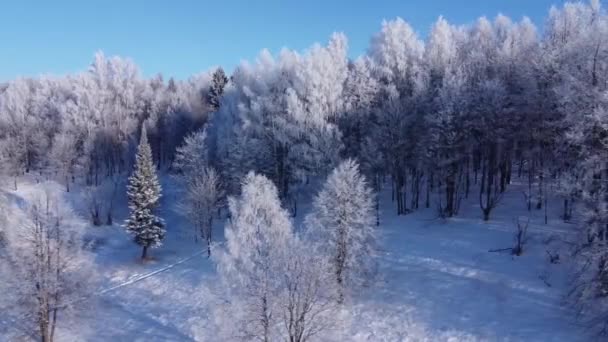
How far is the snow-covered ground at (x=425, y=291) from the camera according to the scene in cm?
2680

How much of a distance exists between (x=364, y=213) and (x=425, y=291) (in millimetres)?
6570

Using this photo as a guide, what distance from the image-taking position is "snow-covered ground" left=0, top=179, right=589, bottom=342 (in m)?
26.8

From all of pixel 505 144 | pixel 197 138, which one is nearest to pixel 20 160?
pixel 197 138

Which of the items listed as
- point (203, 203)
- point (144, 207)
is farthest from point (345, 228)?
point (144, 207)

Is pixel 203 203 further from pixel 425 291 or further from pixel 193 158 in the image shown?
pixel 425 291

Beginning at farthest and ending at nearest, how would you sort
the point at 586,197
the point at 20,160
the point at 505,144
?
the point at 20,160, the point at 505,144, the point at 586,197

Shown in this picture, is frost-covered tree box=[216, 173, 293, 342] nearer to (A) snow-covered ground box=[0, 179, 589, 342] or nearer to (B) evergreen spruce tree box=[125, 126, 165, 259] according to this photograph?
(A) snow-covered ground box=[0, 179, 589, 342]

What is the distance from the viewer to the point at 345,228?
102 feet

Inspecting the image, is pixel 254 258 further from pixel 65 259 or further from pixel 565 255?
pixel 565 255

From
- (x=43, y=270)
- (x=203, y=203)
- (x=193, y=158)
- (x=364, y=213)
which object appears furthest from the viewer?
(x=193, y=158)

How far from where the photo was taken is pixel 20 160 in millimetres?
78688

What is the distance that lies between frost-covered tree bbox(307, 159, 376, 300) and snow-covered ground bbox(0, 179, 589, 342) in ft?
6.95

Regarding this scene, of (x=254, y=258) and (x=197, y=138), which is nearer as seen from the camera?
(x=254, y=258)

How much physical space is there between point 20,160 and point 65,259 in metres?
59.0
